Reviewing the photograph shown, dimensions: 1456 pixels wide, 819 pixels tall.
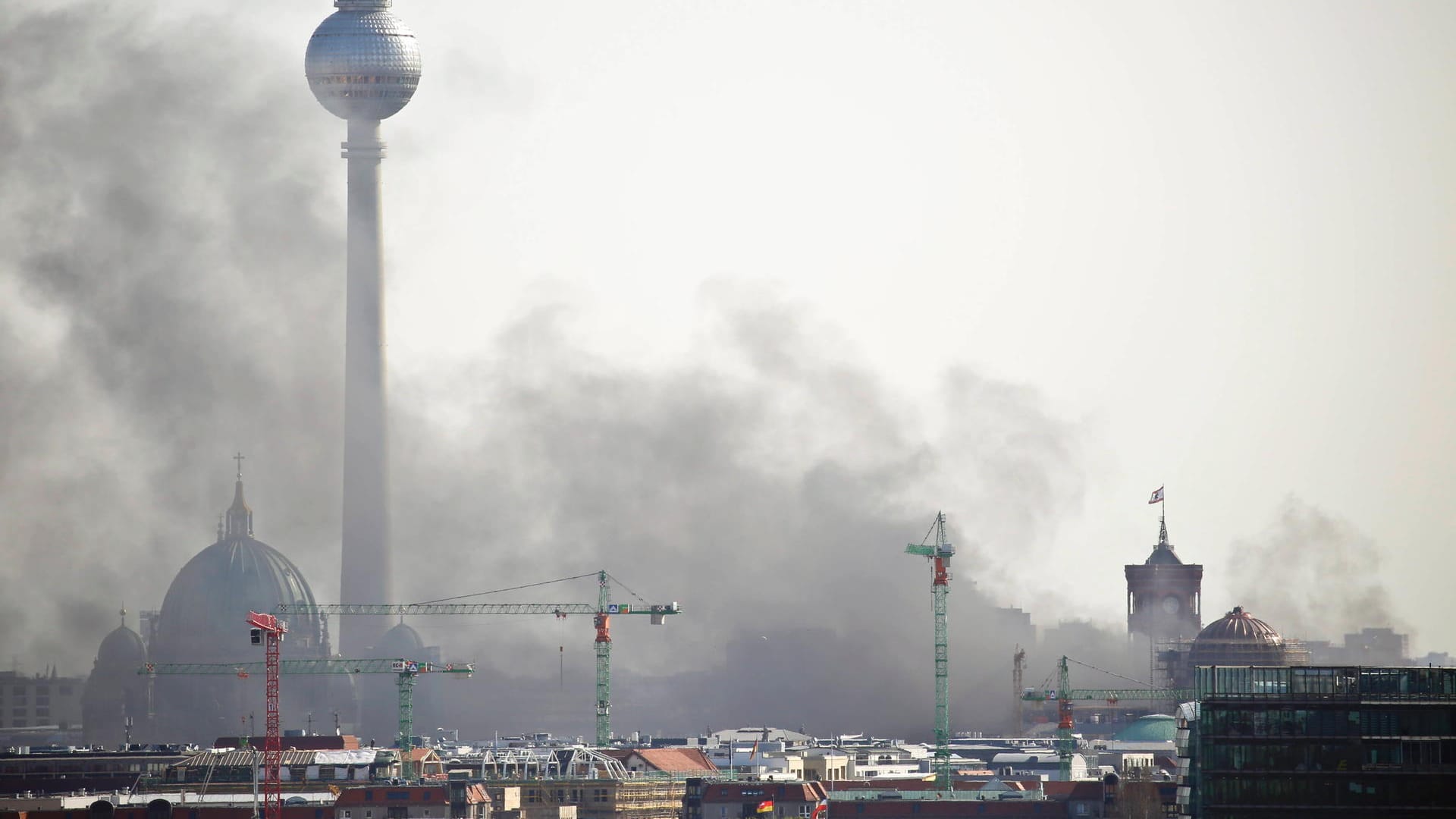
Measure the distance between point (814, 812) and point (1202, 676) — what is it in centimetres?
7875

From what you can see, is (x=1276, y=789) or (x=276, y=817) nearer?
(x=1276, y=789)

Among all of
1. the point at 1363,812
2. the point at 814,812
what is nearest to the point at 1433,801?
the point at 1363,812

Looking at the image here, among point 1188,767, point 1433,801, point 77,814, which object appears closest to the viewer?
point 1433,801

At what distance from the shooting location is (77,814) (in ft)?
639

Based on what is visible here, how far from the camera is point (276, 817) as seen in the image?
19675 centimetres

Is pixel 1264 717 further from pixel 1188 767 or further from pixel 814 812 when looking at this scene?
pixel 814 812

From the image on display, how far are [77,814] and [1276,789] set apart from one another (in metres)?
103

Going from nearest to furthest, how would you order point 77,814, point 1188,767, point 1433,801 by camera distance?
point 1433,801 < point 1188,767 < point 77,814

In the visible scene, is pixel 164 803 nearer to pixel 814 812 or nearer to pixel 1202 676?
pixel 814 812

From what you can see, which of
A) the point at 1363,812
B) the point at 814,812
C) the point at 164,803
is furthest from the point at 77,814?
the point at 1363,812

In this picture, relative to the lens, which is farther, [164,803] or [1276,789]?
[164,803]

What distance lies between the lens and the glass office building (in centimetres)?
11456

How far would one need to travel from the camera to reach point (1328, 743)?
11594 centimetres

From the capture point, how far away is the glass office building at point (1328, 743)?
115m
